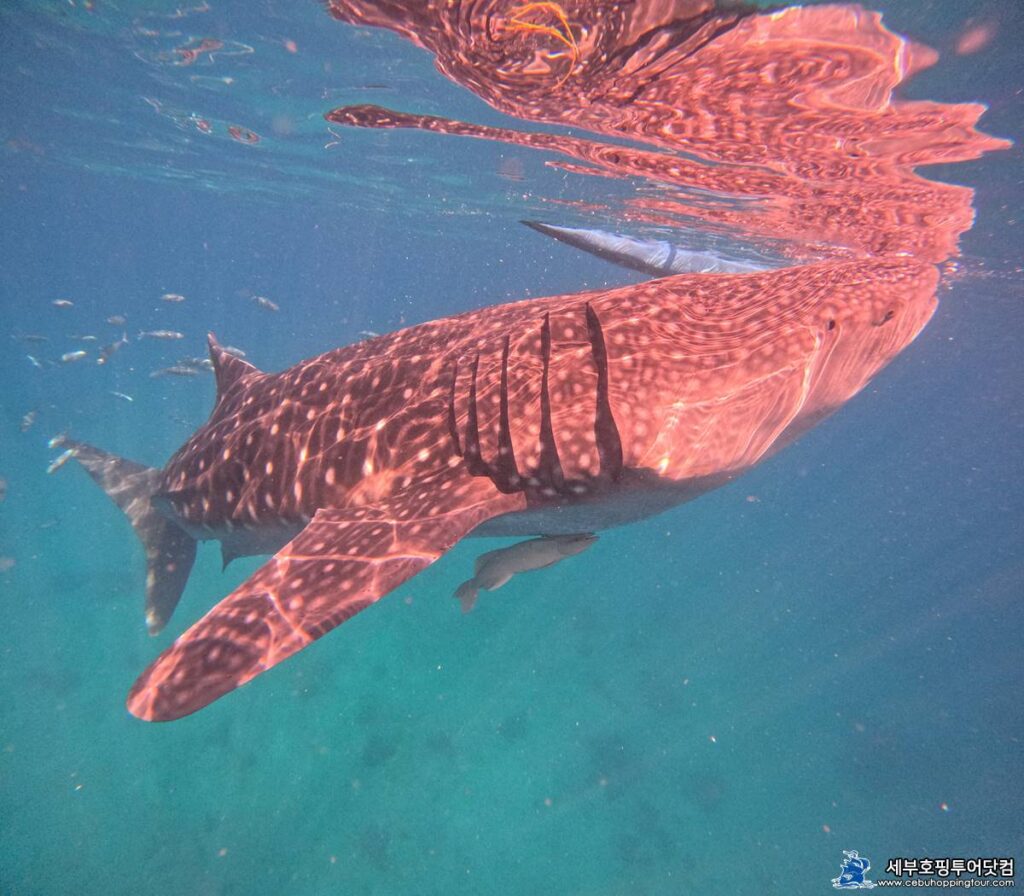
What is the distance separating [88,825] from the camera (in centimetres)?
1055

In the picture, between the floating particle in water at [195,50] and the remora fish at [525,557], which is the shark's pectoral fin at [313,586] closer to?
the remora fish at [525,557]

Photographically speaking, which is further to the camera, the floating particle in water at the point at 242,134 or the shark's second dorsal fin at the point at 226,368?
the floating particle in water at the point at 242,134

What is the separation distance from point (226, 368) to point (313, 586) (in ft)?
13.8

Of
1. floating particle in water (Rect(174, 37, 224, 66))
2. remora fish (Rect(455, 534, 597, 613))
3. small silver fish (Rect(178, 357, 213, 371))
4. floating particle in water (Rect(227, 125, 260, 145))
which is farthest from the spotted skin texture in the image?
floating particle in water (Rect(227, 125, 260, 145))

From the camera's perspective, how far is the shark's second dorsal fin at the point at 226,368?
19.4 feet

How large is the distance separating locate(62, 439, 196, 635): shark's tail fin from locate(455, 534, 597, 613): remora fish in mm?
3664

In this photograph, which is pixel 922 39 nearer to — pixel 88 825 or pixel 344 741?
pixel 344 741

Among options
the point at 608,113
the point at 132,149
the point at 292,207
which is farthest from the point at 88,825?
the point at 292,207

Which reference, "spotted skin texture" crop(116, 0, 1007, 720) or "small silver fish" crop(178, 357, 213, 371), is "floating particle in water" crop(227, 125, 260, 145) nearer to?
"small silver fish" crop(178, 357, 213, 371)

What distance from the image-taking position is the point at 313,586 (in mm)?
2828

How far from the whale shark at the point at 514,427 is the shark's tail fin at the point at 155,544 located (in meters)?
2.04

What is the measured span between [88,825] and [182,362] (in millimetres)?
10716

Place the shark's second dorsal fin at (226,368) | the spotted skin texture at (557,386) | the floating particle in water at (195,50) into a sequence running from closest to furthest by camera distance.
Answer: the spotted skin texture at (557,386) < the shark's second dorsal fin at (226,368) < the floating particle in water at (195,50)

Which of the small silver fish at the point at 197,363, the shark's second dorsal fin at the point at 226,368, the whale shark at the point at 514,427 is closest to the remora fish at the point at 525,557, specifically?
the whale shark at the point at 514,427
